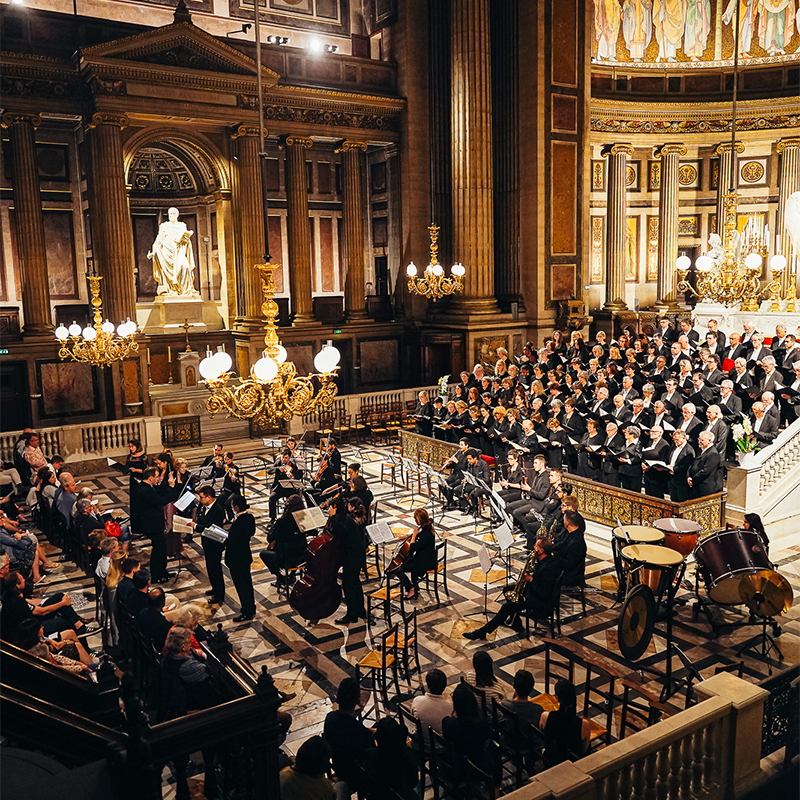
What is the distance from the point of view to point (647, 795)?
5.15 metres

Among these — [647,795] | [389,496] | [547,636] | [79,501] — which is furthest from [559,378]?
[647,795]

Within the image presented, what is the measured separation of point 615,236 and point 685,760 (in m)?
23.5

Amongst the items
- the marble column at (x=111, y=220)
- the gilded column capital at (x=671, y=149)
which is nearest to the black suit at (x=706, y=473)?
the marble column at (x=111, y=220)

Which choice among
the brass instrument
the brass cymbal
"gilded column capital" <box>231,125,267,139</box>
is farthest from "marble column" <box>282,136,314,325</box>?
the brass cymbal

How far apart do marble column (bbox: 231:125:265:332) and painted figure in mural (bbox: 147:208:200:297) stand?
55.6 inches

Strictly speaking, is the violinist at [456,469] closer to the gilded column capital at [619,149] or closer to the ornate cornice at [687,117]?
the ornate cornice at [687,117]

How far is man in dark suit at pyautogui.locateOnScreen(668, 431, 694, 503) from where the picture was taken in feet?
37.8

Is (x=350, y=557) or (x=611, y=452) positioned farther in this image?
(x=611, y=452)

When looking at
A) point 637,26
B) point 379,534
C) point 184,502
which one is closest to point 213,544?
point 184,502

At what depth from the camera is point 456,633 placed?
355 inches

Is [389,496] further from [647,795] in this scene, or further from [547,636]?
[647,795]

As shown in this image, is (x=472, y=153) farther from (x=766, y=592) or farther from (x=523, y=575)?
(x=766, y=592)

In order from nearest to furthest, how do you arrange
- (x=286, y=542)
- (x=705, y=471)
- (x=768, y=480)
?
(x=286, y=542), (x=705, y=471), (x=768, y=480)

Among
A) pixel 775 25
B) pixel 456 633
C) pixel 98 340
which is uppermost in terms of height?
pixel 775 25
